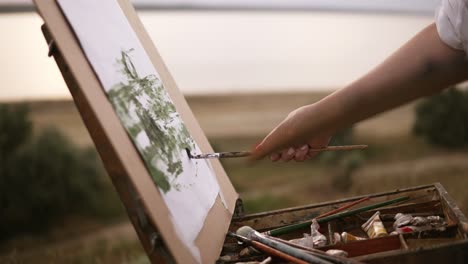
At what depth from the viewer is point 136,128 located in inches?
33.1

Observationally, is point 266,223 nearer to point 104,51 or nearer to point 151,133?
point 151,133

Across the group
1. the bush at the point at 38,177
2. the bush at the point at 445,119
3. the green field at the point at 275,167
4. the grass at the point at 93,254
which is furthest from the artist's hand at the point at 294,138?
the bush at the point at 445,119

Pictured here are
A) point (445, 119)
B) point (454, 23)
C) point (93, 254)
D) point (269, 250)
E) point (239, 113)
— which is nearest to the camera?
point (454, 23)

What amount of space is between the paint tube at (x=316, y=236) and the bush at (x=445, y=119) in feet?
5.96

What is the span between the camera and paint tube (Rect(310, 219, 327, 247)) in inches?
36.2

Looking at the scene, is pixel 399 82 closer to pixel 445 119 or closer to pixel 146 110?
pixel 146 110

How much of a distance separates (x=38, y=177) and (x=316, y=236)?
5.21 ft

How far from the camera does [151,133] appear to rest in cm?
91

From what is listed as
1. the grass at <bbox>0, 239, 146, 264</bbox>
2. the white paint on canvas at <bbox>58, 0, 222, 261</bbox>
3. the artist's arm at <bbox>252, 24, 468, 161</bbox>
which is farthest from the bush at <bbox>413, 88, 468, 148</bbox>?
the artist's arm at <bbox>252, 24, 468, 161</bbox>

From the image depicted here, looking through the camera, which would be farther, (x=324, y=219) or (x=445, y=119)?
(x=445, y=119)

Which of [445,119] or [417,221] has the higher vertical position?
[445,119]

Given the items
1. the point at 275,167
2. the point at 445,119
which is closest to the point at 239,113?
the point at 275,167

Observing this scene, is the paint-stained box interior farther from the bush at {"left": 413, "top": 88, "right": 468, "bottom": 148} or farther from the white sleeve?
the bush at {"left": 413, "top": 88, "right": 468, "bottom": 148}

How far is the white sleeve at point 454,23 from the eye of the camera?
74cm
